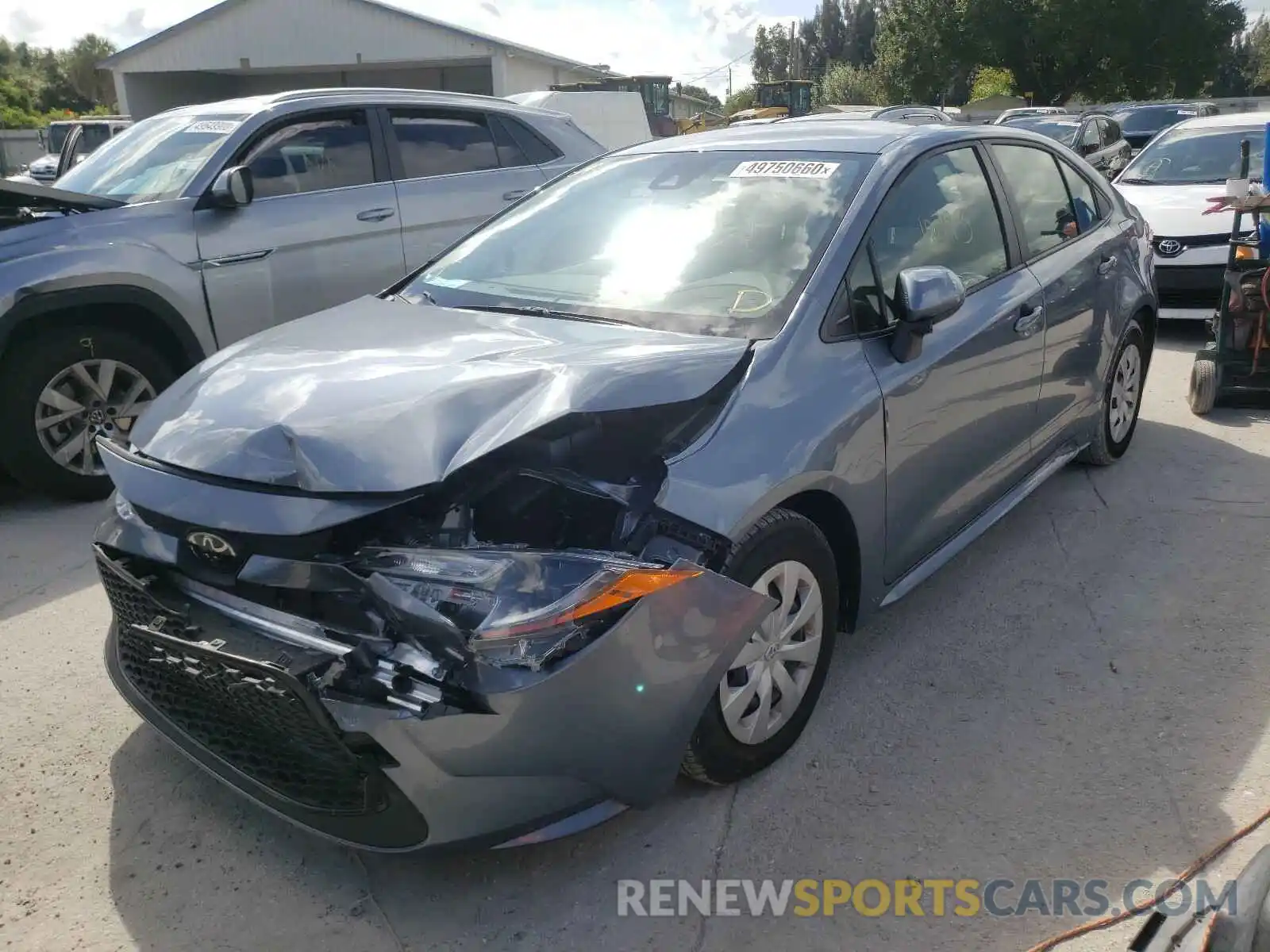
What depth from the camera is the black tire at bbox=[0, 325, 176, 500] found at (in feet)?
15.6

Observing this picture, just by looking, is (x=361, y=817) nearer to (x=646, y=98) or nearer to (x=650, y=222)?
(x=650, y=222)

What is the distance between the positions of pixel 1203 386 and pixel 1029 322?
288 centimetres

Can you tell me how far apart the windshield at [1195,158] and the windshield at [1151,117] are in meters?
10.3

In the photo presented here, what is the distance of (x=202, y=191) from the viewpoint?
533 centimetres

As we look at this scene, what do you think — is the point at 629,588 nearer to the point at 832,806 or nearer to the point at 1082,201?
the point at 832,806

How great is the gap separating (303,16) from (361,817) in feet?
104

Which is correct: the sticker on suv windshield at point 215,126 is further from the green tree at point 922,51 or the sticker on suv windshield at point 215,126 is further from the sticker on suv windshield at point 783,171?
the green tree at point 922,51

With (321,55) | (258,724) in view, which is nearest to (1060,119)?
(258,724)

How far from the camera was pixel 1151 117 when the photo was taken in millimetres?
19516

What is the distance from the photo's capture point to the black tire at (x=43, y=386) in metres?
4.75

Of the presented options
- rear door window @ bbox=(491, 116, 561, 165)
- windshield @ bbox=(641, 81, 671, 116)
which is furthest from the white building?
rear door window @ bbox=(491, 116, 561, 165)

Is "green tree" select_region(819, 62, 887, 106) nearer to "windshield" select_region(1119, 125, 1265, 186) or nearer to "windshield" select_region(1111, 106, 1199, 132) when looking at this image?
"windshield" select_region(1111, 106, 1199, 132)

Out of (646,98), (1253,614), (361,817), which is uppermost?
(646,98)

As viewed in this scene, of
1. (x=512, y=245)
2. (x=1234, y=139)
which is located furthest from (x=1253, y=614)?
(x=1234, y=139)
